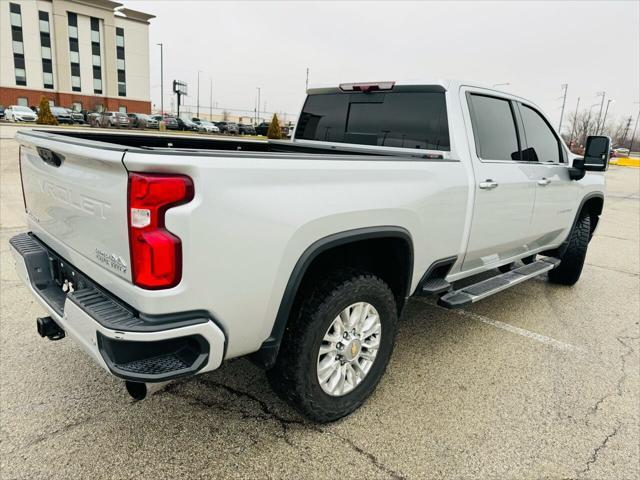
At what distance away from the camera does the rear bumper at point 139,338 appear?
183cm

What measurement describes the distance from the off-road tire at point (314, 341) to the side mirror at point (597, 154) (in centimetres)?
287

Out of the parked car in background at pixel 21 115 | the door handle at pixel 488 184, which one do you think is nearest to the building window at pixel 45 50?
the parked car in background at pixel 21 115

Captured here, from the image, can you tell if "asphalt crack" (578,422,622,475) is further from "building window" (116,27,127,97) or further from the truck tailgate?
"building window" (116,27,127,97)

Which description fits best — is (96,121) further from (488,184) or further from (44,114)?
(488,184)

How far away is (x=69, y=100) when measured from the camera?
55531mm

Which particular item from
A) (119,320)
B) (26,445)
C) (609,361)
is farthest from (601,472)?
(26,445)

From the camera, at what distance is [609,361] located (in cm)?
367

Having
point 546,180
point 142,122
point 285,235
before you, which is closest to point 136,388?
point 285,235

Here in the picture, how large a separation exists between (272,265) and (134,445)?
124 centimetres

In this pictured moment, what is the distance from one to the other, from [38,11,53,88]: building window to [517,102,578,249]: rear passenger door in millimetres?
61759

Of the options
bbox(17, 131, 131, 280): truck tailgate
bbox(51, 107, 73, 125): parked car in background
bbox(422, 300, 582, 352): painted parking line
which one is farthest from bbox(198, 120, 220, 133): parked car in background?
bbox(17, 131, 131, 280): truck tailgate

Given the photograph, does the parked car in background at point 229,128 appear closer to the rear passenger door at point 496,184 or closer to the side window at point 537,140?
the side window at point 537,140

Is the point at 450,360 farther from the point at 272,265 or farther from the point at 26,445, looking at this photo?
the point at 26,445

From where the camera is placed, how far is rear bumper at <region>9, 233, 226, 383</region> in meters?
1.83
